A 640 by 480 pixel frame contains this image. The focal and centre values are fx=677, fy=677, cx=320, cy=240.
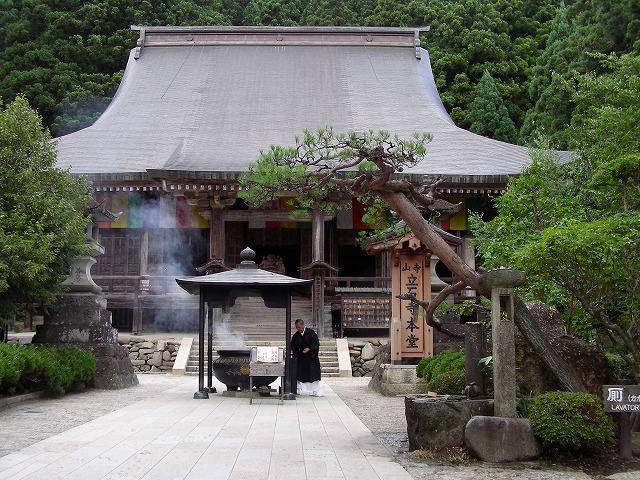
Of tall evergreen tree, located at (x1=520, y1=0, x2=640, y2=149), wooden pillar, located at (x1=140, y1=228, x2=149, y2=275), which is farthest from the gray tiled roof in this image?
tall evergreen tree, located at (x1=520, y1=0, x2=640, y2=149)

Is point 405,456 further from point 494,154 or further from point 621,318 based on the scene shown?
point 494,154

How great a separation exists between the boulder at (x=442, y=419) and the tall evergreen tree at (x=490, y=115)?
26.4 m

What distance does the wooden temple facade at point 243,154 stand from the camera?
18828mm

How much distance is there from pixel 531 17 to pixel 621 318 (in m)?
32.2

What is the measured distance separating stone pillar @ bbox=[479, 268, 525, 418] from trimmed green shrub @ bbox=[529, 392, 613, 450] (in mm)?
274

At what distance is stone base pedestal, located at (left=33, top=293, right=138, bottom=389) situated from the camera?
42.9ft

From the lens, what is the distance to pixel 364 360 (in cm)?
1759

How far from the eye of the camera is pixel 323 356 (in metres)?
17.6

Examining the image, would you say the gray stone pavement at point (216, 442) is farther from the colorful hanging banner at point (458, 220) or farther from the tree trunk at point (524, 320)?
the colorful hanging banner at point (458, 220)

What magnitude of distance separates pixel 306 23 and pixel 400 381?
29.4m

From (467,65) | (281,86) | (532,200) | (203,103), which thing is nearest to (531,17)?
(467,65)

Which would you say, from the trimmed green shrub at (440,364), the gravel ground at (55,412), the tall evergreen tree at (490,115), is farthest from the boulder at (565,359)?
the tall evergreen tree at (490,115)

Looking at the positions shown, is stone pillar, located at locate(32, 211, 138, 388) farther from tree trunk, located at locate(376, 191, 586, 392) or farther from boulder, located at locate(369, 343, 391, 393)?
tree trunk, located at locate(376, 191, 586, 392)

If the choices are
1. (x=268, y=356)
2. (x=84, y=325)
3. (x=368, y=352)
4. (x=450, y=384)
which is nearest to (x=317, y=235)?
(x=368, y=352)
